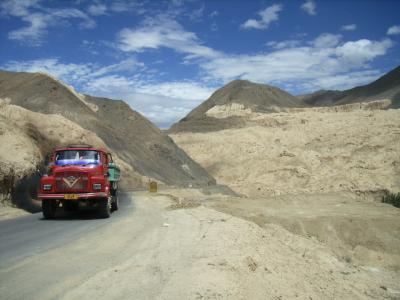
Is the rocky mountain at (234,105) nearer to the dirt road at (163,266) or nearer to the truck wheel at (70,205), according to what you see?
the truck wheel at (70,205)

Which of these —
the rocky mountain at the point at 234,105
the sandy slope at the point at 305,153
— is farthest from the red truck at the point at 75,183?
the rocky mountain at the point at 234,105

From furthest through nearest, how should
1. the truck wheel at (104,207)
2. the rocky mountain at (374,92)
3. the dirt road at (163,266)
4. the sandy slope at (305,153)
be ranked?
the rocky mountain at (374,92) → the sandy slope at (305,153) → the truck wheel at (104,207) → the dirt road at (163,266)

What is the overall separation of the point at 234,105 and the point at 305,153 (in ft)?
121

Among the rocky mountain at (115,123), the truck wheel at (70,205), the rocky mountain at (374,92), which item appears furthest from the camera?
the rocky mountain at (374,92)

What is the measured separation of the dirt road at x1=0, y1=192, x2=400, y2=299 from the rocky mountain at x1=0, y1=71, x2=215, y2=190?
88.1ft

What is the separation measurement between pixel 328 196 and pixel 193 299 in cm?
2721

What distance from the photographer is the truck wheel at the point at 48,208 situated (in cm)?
1563

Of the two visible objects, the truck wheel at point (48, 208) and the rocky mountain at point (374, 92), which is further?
the rocky mountain at point (374, 92)

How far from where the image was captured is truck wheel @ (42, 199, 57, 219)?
51.3 ft

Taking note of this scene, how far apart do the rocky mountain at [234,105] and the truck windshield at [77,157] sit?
6205 centimetres

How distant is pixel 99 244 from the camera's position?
1030 cm

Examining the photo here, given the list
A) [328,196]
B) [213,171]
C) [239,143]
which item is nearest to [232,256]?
[328,196]

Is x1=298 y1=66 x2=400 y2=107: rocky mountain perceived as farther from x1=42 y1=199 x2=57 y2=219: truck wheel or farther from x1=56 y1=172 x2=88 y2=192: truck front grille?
x1=42 y1=199 x2=57 y2=219: truck wheel

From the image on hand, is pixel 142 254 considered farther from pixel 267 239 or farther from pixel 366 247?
pixel 366 247
